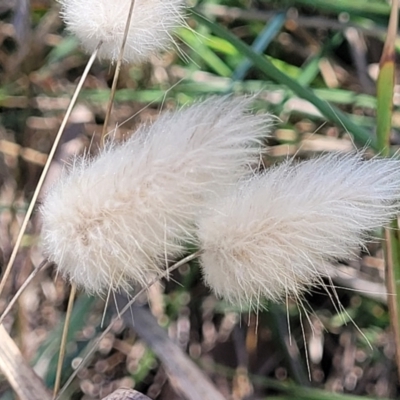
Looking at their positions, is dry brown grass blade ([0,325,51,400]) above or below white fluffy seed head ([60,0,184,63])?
below

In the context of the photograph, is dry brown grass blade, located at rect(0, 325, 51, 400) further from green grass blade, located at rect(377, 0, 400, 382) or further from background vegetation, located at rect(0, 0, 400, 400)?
green grass blade, located at rect(377, 0, 400, 382)

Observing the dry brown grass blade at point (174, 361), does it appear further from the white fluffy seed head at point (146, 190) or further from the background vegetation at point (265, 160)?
the white fluffy seed head at point (146, 190)

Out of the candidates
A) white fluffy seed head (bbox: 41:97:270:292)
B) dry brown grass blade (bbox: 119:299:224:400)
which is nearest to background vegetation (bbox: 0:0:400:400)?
dry brown grass blade (bbox: 119:299:224:400)

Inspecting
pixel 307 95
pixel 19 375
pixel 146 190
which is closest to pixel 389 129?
pixel 307 95

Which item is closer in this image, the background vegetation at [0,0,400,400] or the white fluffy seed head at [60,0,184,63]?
the white fluffy seed head at [60,0,184,63]

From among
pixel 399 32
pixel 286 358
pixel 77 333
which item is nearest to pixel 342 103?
pixel 399 32

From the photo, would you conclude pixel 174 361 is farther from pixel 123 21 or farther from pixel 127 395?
pixel 123 21

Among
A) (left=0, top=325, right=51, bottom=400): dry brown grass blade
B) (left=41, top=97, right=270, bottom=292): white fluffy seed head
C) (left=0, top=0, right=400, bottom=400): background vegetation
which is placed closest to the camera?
(left=41, top=97, right=270, bottom=292): white fluffy seed head
